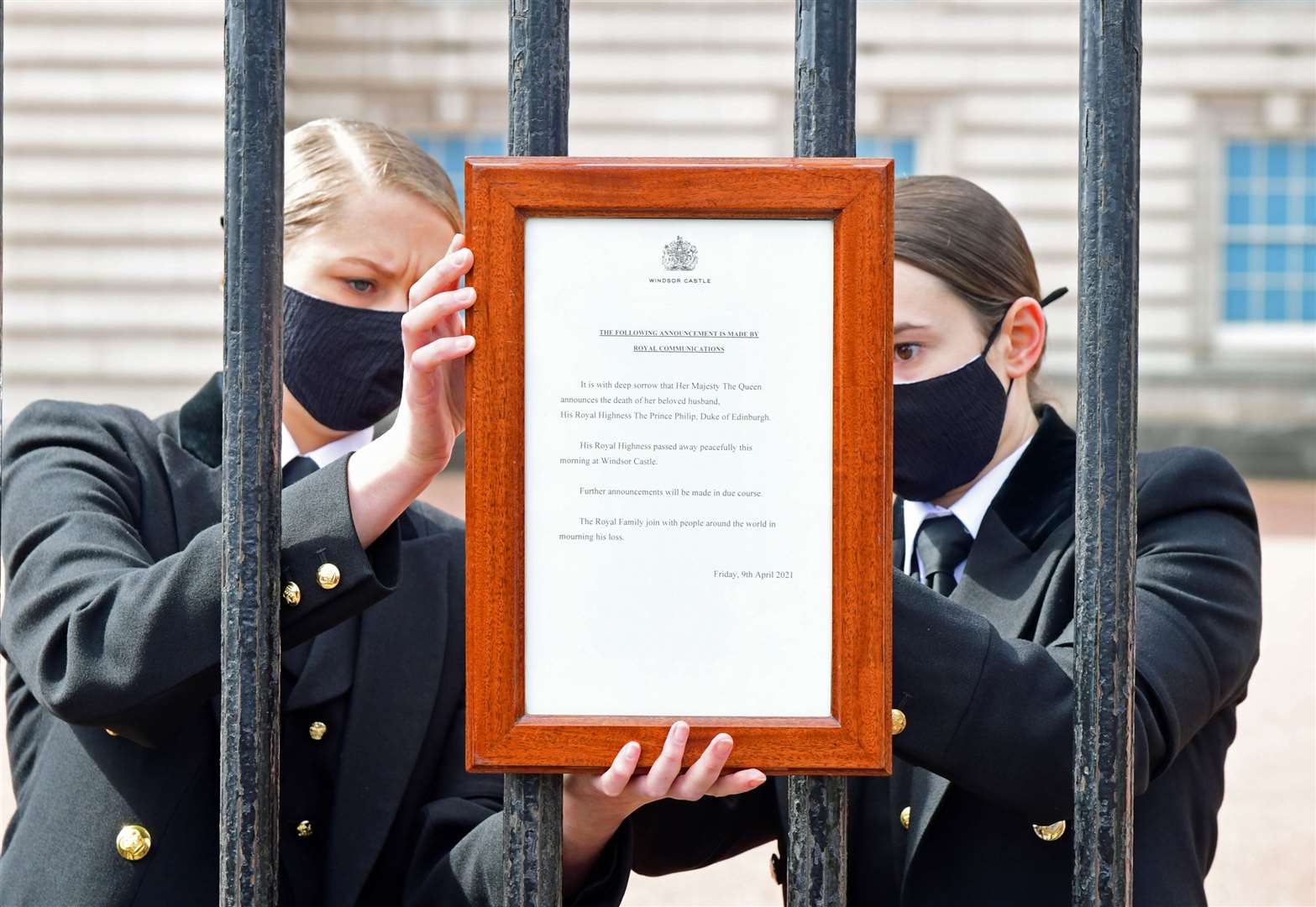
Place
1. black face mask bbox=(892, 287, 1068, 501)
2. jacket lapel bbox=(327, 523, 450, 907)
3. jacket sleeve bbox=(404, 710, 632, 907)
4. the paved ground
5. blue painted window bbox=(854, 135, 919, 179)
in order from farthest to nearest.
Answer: blue painted window bbox=(854, 135, 919, 179) → the paved ground → black face mask bbox=(892, 287, 1068, 501) → jacket lapel bbox=(327, 523, 450, 907) → jacket sleeve bbox=(404, 710, 632, 907)

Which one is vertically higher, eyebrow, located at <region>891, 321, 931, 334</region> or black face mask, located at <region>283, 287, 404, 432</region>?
eyebrow, located at <region>891, 321, 931, 334</region>

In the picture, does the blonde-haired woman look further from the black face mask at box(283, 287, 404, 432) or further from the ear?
the ear

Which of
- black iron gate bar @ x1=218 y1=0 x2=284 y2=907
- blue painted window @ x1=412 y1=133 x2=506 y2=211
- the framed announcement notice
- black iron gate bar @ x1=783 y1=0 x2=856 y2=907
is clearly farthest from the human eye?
blue painted window @ x1=412 y1=133 x2=506 y2=211

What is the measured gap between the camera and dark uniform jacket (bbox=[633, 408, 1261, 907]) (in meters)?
1.67

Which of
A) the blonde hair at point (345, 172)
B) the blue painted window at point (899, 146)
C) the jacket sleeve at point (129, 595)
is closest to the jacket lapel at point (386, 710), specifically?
the jacket sleeve at point (129, 595)

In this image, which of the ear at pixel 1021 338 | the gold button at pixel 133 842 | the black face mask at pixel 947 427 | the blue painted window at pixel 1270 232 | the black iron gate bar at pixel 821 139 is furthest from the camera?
the blue painted window at pixel 1270 232

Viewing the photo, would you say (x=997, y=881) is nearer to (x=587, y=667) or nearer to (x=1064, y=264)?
(x=587, y=667)

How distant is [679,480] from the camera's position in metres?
1.39

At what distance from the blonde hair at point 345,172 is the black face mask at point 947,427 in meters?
Result: 0.81

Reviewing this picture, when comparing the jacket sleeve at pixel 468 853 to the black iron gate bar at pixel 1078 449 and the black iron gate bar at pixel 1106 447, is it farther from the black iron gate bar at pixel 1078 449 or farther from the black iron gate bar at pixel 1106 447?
the black iron gate bar at pixel 1106 447

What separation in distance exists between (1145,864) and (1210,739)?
0.89 ft

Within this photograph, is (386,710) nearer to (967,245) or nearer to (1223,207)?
(967,245)

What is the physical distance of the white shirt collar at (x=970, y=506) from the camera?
240 centimetres

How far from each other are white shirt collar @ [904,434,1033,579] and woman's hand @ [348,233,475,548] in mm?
1019
